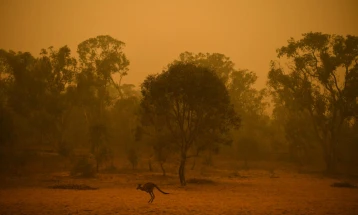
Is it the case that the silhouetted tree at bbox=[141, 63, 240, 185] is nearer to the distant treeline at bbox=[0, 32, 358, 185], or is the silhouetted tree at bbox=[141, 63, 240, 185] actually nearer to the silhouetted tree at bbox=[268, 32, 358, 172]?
the distant treeline at bbox=[0, 32, 358, 185]

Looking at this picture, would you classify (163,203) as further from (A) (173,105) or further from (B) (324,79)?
(B) (324,79)

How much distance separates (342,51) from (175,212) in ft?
117

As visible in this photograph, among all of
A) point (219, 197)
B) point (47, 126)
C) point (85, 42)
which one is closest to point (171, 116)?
point (219, 197)

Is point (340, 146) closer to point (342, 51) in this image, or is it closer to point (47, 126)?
point (342, 51)

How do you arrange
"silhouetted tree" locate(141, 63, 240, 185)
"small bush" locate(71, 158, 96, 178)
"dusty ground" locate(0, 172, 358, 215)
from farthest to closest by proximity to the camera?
"small bush" locate(71, 158, 96, 178)
"silhouetted tree" locate(141, 63, 240, 185)
"dusty ground" locate(0, 172, 358, 215)

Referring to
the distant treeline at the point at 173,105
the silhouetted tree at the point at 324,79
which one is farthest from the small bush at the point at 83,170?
the silhouetted tree at the point at 324,79

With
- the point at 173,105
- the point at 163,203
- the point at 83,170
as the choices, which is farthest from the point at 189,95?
the point at 83,170

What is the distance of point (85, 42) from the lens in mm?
53562

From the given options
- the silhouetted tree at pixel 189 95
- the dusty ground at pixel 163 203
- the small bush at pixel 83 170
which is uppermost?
the silhouetted tree at pixel 189 95

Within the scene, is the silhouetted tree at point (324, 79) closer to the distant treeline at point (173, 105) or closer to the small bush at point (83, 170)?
the distant treeline at point (173, 105)

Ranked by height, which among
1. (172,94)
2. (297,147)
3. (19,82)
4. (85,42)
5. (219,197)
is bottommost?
(219,197)

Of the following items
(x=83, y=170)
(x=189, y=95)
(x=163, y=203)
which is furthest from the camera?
(x=83, y=170)

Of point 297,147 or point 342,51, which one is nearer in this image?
point 342,51

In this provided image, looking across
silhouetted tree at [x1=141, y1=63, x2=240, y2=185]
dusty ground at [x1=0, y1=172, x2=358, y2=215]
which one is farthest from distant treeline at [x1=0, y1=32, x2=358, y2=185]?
dusty ground at [x1=0, y1=172, x2=358, y2=215]
